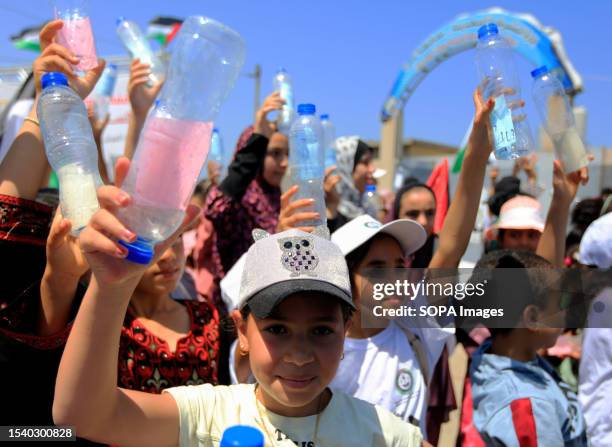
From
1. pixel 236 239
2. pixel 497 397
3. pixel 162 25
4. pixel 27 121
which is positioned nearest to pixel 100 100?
pixel 236 239

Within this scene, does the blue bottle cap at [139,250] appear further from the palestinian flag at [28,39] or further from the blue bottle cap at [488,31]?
the palestinian flag at [28,39]

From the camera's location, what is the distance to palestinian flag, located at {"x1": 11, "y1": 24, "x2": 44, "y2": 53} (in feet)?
44.1

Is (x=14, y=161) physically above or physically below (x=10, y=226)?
above

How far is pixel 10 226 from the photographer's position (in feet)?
6.21

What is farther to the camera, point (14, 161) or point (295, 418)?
point (14, 161)

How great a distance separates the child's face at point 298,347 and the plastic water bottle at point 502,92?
105 cm

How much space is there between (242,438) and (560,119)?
2.51m

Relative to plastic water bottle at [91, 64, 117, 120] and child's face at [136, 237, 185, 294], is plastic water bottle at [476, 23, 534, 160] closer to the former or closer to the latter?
child's face at [136, 237, 185, 294]

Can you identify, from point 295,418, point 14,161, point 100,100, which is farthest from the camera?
point 100,100

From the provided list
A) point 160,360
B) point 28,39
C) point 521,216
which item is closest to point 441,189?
point 521,216

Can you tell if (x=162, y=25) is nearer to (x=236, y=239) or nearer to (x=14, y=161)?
(x=236, y=239)

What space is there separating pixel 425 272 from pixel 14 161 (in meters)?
1.71

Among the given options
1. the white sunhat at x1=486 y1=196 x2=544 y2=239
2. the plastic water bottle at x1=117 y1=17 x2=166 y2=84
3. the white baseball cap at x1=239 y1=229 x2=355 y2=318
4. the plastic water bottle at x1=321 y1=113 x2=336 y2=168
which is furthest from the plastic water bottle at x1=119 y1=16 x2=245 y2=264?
the plastic water bottle at x1=321 y1=113 x2=336 y2=168

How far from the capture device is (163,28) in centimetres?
1362
